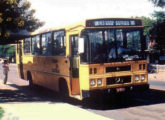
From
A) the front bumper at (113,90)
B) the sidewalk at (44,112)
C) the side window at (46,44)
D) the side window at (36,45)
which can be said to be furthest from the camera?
the side window at (36,45)

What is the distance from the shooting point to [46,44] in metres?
14.4

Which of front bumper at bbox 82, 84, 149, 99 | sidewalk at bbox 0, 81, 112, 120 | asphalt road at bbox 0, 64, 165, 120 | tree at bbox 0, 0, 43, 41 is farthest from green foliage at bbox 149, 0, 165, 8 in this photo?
sidewalk at bbox 0, 81, 112, 120

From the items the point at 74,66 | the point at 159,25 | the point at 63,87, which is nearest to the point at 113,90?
the point at 74,66

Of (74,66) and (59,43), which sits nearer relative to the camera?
(74,66)

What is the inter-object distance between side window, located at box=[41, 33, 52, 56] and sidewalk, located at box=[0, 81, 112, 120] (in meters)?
3.02

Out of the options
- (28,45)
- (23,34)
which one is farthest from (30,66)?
(23,34)

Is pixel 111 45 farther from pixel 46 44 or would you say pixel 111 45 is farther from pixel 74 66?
pixel 46 44

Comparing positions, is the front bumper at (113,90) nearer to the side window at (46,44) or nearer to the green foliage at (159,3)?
the side window at (46,44)

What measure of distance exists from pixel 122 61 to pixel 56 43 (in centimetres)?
365

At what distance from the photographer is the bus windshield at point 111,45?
10.5m

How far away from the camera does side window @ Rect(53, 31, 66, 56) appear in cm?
1245

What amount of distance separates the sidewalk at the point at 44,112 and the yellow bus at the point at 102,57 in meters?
0.80

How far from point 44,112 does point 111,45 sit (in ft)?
11.5

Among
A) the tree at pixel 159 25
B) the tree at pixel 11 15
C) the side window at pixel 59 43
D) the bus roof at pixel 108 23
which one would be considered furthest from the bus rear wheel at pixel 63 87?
the tree at pixel 159 25
